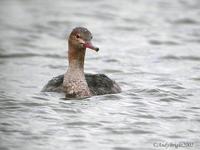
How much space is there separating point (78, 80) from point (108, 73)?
3.15 m

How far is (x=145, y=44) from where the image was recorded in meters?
20.9

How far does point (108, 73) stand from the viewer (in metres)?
18.0

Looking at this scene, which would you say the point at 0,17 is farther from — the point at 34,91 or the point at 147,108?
the point at 147,108

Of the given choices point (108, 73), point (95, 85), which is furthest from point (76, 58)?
point (108, 73)

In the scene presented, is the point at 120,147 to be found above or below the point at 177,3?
below

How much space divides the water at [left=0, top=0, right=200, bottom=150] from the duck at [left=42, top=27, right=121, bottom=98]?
0.17m

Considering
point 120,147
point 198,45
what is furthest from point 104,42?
point 120,147

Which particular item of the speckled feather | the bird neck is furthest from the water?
the bird neck

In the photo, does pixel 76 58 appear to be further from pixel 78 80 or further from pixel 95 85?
pixel 95 85

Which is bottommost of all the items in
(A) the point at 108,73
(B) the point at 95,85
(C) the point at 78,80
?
(A) the point at 108,73

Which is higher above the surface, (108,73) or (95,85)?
(95,85)

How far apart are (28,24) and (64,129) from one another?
10.4 meters

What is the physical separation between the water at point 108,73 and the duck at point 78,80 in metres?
0.17

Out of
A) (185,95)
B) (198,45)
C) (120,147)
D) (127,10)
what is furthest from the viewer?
(127,10)
